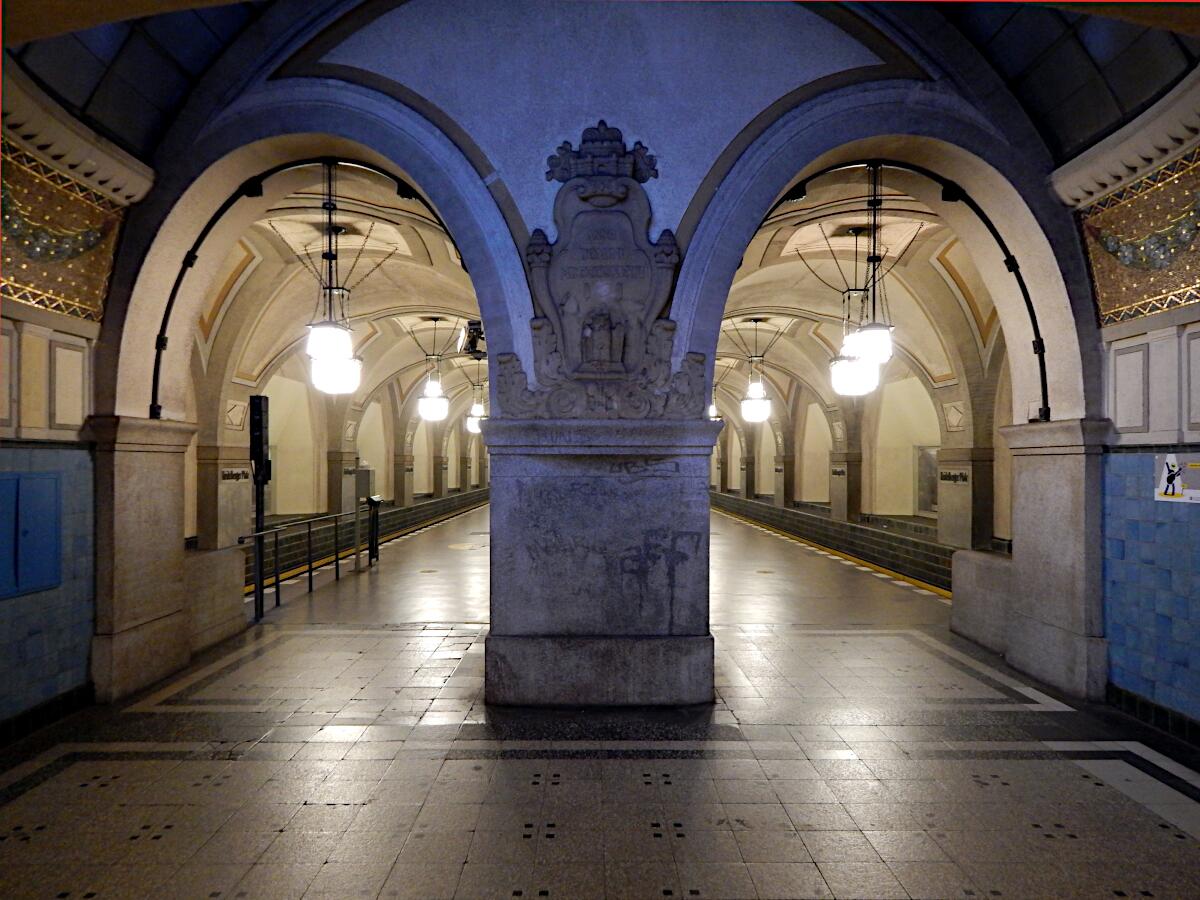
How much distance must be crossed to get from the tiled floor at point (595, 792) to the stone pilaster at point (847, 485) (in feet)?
30.6

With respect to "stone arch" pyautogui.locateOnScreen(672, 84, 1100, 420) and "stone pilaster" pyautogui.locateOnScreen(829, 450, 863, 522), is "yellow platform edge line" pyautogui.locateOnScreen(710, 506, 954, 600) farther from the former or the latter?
"stone arch" pyautogui.locateOnScreen(672, 84, 1100, 420)

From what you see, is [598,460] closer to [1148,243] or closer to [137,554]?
[137,554]

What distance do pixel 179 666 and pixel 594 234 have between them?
201 inches

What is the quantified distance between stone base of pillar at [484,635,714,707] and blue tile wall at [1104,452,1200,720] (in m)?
3.14

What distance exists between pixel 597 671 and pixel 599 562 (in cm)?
80

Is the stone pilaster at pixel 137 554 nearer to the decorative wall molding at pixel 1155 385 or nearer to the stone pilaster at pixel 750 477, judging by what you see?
the decorative wall molding at pixel 1155 385

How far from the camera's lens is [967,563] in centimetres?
670

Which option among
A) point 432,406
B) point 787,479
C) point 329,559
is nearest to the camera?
point 329,559

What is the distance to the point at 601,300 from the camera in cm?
493

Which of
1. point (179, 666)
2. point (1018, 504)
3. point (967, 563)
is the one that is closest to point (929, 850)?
point (1018, 504)

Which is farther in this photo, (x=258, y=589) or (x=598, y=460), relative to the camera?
(x=258, y=589)

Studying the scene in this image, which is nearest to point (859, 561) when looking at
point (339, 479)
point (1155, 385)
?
point (1155, 385)

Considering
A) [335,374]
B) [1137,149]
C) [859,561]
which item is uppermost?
[1137,149]

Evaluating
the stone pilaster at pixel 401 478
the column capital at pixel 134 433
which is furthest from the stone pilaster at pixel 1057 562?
the stone pilaster at pixel 401 478
